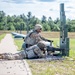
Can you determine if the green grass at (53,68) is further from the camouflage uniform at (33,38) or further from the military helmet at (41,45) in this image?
the camouflage uniform at (33,38)

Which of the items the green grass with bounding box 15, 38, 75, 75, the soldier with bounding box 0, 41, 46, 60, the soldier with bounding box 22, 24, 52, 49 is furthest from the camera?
the soldier with bounding box 22, 24, 52, 49

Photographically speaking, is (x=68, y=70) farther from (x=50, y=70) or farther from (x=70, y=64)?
(x=70, y=64)

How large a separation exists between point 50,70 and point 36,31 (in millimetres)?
4504

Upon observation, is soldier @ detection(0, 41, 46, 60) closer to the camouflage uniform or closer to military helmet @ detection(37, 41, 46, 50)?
military helmet @ detection(37, 41, 46, 50)

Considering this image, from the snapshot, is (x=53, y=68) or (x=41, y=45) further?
(x=41, y=45)

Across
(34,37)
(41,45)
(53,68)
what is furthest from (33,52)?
(53,68)

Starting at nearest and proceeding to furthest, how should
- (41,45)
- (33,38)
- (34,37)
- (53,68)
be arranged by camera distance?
(53,68) → (41,45) → (34,37) → (33,38)

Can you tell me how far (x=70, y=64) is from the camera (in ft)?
39.5

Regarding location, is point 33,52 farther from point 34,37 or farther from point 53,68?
point 53,68

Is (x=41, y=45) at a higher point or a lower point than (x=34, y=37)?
lower

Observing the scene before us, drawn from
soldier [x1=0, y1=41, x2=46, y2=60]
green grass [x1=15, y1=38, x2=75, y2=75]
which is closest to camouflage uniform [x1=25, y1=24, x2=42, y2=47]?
soldier [x1=0, y1=41, x2=46, y2=60]

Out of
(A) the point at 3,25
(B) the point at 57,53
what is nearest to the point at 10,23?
(A) the point at 3,25

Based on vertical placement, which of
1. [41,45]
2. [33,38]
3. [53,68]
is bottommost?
[53,68]

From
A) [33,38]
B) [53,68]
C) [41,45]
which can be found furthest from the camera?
[33,38]
